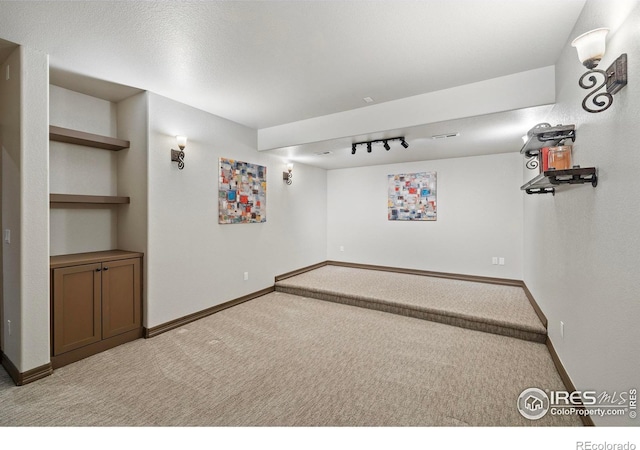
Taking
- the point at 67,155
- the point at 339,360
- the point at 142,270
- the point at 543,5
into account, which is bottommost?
the point at 339,360

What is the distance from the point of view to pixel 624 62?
1414 mm

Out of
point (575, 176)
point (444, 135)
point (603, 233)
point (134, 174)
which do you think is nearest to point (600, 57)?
point (575, 176)

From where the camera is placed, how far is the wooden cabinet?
268cm

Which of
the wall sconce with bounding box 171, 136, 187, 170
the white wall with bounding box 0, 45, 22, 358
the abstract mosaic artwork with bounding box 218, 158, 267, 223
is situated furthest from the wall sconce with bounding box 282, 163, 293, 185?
the white wall with bounding box 0, 45, 22, 358

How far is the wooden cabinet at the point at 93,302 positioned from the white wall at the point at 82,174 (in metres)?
0.23

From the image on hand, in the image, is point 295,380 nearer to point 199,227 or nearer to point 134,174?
point 199,227

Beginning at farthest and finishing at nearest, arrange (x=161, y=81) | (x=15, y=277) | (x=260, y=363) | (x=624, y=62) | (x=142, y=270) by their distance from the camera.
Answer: (x=142, y=270), (x=161, y=81), (x=260, y=363), (x=15, y=277), (x=624, y=62)

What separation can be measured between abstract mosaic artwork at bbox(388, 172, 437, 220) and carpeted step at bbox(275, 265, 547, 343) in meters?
1.26

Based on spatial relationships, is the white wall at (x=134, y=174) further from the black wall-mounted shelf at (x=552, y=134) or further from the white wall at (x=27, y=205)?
the black wall-mounted shelf at (x=552, y=134)

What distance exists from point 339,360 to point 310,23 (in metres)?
2.88

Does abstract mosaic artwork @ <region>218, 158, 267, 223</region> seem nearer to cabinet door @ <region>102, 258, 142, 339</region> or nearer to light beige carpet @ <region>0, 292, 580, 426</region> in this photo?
cabinet door @ <region>102, 258, 142, 339</region>

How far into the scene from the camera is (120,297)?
3123 millimetres

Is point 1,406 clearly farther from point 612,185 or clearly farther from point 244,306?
point 612,185
